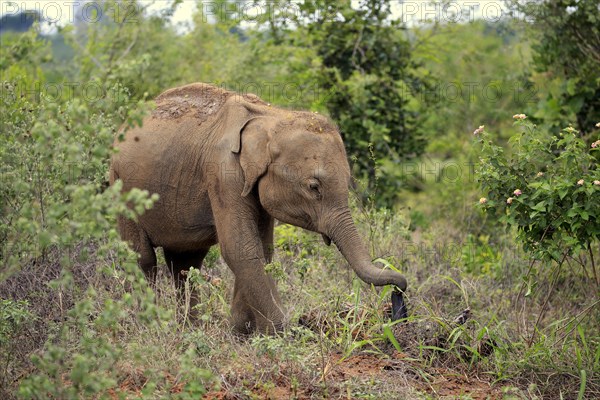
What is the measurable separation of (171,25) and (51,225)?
1445cm

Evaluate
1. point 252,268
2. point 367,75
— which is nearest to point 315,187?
point 252,268

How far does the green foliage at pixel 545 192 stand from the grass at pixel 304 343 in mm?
405

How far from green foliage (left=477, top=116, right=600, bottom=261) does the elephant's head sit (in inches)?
50.0

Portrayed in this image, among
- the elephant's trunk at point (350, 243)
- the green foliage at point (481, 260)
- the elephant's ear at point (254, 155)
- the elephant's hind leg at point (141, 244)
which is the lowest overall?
the green foliage at point (481, 260)

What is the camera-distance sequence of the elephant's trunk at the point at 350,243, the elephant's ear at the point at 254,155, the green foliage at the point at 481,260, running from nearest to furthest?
the elephant's trunk at the point at 350,243 < the elephant's ear at the point at 254,155 < the green foliage at the point at 481,260

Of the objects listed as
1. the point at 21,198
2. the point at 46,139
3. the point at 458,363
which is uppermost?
the point at 46,139

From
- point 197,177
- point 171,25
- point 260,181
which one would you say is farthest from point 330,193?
point 171,25

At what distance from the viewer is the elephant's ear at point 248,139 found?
7.02m

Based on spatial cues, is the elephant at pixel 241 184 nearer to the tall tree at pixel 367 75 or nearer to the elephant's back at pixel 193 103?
the elephant's back at pixel 193 103

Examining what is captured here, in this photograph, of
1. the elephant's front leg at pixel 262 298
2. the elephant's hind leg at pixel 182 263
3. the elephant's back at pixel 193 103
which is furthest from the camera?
the elephant's hind leg at pixel 182 263

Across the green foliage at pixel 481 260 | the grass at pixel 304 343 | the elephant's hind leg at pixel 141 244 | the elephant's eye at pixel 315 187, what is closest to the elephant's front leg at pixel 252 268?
the grass at pixel 304 343

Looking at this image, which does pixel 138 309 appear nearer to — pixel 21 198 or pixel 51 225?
pixel 21 198

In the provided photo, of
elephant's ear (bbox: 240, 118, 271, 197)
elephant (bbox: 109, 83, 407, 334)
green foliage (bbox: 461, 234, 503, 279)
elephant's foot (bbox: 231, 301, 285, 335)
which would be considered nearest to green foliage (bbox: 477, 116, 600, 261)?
elephant (bbox: 109, 83, 407, 334)

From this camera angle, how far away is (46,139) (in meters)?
5.21
